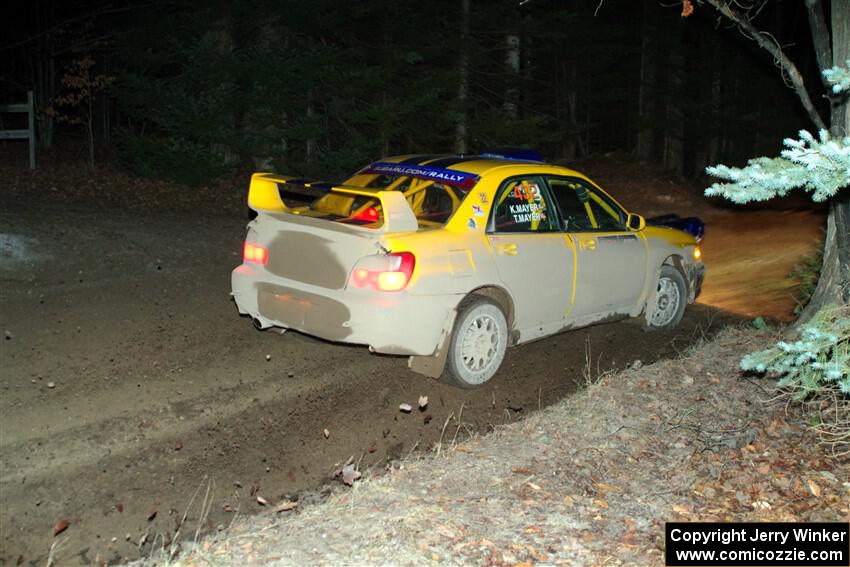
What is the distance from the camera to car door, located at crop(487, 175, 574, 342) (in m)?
7.28

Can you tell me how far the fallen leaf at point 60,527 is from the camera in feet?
15.3

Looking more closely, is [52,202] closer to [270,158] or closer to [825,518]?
[270,158]

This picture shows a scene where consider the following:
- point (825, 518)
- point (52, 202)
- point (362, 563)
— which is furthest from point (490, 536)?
point (52, 202)

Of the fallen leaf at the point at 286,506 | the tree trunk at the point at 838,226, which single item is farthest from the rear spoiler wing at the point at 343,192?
the tree trunk at the point at 838,226

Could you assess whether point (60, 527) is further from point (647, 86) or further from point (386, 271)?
point (647, 86)

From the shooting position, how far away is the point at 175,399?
6496mm

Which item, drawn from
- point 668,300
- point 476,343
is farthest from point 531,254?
point 668,300

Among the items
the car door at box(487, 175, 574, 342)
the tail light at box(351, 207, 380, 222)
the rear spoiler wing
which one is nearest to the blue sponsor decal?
the car door at box(487, 175, 574, 342)

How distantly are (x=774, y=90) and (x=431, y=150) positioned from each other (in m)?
22.3

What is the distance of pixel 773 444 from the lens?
5879 millimetres

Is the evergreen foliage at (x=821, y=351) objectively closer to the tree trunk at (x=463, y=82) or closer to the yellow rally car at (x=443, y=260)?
the yellow rally car at (x=443, y=260)

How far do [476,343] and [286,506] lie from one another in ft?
8.18

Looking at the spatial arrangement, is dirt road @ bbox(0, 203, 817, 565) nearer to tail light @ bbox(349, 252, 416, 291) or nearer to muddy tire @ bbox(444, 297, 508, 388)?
muddy tire @ bbox(444, 297, 508, 388)

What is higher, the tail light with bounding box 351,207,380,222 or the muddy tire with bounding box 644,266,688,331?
the tail light with bounding box 351,207,380,222
